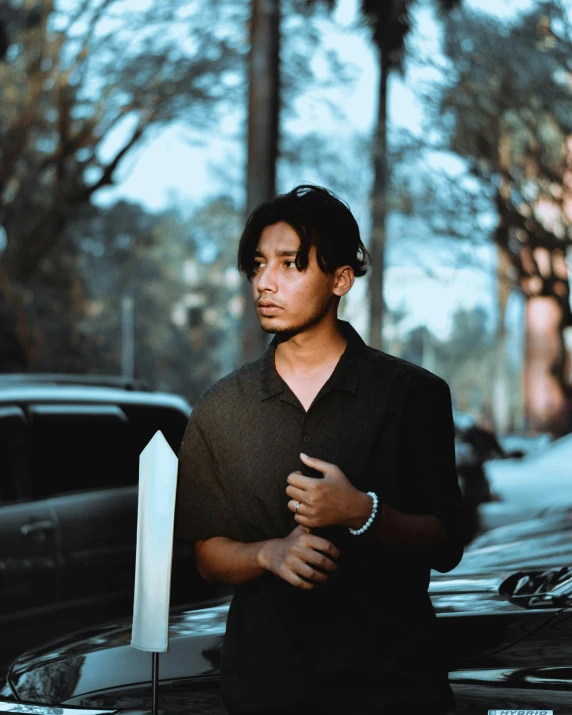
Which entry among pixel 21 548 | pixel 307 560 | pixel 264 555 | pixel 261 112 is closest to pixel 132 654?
pixel 264 555

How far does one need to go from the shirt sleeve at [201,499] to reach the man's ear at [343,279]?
1.21 ft

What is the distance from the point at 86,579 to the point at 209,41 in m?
17.6

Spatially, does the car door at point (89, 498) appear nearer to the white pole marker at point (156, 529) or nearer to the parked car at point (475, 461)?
the white pole marker at point (156, 529)

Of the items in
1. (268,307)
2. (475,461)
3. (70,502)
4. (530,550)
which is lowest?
(475,461)

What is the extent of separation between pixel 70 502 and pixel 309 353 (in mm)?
3399

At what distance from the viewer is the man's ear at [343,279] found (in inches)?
93.2

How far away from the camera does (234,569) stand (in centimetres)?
223

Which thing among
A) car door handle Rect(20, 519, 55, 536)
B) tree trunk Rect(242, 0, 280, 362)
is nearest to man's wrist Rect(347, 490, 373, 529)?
car door handle Rect(20, 519, 55, 536)

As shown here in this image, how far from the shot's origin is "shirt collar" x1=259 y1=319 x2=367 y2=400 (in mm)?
2303

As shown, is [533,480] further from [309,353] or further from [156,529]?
[156,529]

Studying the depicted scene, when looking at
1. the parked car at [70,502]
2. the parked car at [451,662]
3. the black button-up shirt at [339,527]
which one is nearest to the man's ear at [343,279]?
the black button-up shirt at [339,527]

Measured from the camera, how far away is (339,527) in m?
2.20

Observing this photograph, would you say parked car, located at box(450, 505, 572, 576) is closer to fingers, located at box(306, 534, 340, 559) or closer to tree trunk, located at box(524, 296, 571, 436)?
fingers, located at box(306, 534, 340, 559)

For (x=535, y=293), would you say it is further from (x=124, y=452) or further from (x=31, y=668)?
(x=31, y=668)
